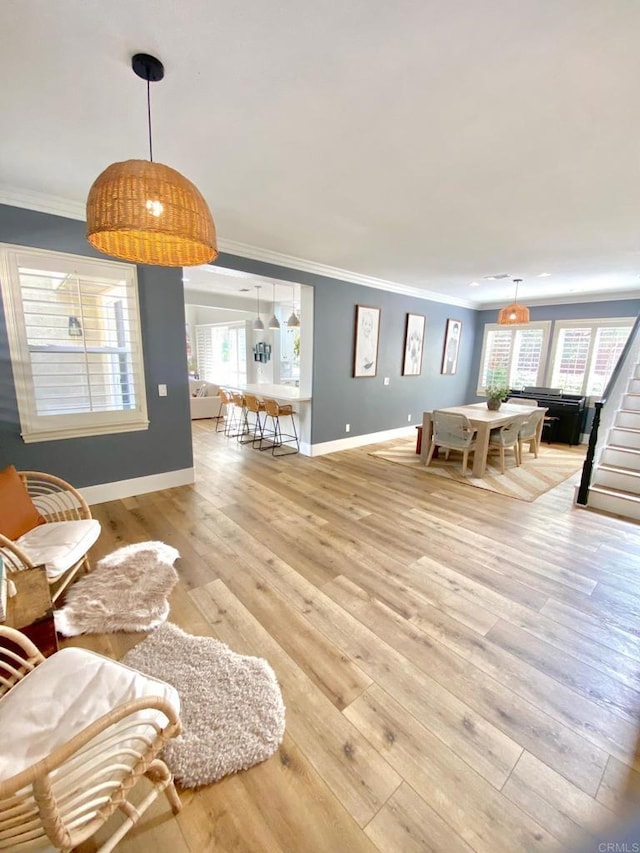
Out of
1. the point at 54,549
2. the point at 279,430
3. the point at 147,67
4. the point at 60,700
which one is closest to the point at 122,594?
the point at 54,549

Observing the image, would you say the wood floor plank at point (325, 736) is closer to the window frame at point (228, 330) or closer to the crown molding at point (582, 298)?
the crown molding at point (582, 298)

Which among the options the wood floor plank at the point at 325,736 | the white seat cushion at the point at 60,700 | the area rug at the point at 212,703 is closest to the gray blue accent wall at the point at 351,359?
the wood floor plank at the point at 325,736

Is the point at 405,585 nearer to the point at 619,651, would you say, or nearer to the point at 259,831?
the point at 619,651

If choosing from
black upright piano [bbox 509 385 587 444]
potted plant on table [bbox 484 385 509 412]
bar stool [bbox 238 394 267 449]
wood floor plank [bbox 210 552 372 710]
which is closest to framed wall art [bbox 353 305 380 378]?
bar stool [bbox 238 394 267 449]

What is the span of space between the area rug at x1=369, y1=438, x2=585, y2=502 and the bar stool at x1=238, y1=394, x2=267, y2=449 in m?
1.89

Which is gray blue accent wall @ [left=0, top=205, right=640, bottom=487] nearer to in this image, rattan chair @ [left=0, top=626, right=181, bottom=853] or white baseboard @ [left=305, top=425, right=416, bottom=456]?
white baseboard @ [left=305, top=425, right=416, bottom=456]

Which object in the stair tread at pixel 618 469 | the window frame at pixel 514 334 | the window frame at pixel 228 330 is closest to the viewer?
the stair tread at pixel 618 469

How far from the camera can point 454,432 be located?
438 cm

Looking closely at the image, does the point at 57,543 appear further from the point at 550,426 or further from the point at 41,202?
the point at 550,426

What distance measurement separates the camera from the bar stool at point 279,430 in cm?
502

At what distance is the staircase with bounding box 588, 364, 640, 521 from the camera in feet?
11.2

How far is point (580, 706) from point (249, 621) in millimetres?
1618

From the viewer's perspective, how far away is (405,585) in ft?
7.57

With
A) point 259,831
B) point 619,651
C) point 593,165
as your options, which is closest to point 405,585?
point 619,651
